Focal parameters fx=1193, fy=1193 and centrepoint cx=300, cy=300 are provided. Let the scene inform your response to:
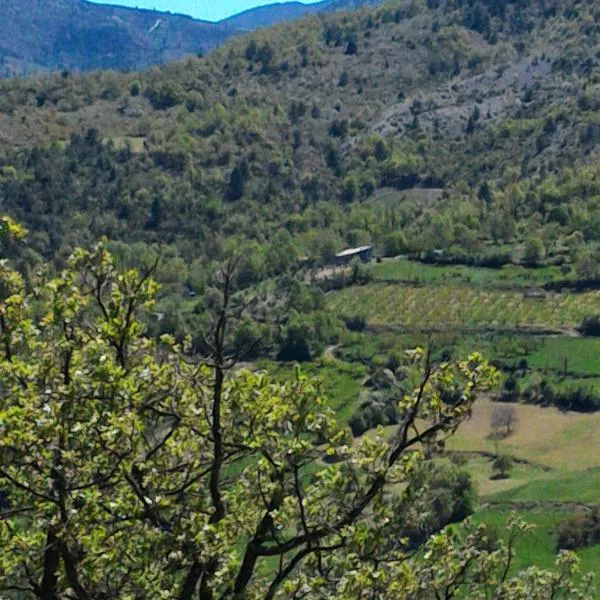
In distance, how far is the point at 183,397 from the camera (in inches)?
347

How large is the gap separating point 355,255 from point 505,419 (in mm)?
38275

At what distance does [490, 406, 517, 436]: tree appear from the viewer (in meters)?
57.7

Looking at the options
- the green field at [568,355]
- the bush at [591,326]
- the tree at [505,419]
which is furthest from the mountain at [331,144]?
the tree at [505,419]

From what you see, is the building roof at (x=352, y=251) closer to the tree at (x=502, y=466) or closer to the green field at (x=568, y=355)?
the green field at (x=568, y=355)

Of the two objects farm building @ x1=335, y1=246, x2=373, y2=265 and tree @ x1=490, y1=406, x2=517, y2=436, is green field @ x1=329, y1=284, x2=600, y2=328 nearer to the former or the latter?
farm building @ x1=335, y1=246, x2=373, y2=265

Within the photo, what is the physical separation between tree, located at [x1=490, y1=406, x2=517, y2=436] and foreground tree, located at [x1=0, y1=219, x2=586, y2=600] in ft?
161

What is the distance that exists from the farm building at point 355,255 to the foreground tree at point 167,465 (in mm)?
86217

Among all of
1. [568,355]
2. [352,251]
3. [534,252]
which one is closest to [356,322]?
[534,252]

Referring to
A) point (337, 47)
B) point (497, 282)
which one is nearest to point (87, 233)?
point (497, 282)

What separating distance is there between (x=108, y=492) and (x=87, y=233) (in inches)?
3761

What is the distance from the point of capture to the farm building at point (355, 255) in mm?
95625

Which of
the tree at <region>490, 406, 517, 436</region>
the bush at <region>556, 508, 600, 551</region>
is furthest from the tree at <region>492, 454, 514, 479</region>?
the bush at <region>556, 508, 600, 551</region>

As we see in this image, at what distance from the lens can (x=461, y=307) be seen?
77.6m

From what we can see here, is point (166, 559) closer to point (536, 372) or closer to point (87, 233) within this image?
point (536, 372)
